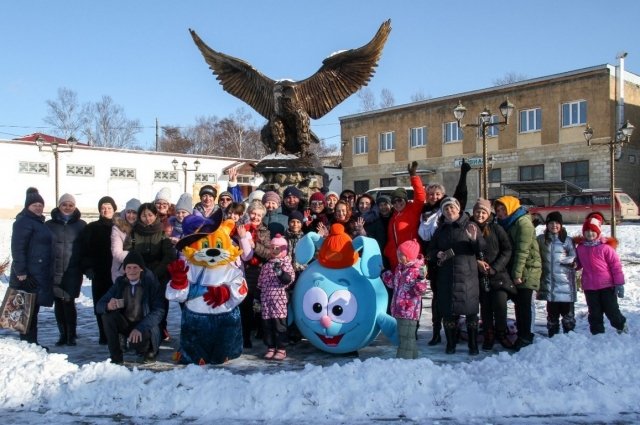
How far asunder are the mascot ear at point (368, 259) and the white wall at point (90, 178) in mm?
22731

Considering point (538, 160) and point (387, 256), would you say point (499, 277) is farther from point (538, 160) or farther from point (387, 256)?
point (538, 160)

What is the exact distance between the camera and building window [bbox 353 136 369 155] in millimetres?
39375

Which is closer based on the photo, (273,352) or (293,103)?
(273,352)

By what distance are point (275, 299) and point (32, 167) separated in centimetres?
2913

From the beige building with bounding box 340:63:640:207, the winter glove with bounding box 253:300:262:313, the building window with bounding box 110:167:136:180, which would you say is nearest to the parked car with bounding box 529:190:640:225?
the beige building with bounding box 340:63:640:207

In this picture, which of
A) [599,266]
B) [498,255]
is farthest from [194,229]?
[599,266]

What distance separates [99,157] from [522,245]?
1187 inches

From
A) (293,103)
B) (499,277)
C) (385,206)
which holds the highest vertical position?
(293,103)

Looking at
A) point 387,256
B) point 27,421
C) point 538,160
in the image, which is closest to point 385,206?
point 387,256

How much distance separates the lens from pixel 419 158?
36.4m

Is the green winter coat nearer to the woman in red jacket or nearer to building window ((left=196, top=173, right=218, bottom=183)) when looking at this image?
the woman in red jacket

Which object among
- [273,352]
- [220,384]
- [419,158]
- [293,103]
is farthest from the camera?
[419,158]

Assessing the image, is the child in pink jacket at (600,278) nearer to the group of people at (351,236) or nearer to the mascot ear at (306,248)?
the group of people at (351,236)

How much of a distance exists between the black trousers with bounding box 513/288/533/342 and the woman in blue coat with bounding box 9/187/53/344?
5106 mm
